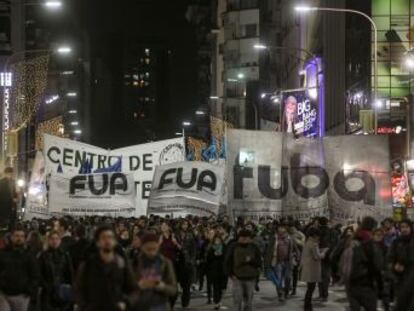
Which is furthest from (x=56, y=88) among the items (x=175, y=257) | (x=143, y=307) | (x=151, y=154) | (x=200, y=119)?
(x=143, y=307)

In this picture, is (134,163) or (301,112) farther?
(301,112)

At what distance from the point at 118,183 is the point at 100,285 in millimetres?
15841

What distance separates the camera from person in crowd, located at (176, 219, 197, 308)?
18.5m

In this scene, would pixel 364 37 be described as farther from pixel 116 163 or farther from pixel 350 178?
pixel 350 178

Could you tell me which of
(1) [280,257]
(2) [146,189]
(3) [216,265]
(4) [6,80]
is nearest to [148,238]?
(3) [216,265]

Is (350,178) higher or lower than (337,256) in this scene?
higher

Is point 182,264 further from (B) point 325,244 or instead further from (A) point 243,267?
(B) point 325,244

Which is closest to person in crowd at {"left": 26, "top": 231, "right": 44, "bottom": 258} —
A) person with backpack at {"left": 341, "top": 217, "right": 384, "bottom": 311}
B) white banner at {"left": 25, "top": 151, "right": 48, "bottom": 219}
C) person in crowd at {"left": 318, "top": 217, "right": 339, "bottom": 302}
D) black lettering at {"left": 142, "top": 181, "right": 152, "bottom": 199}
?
person with backpack at {"left": 341, "top": 217, "right": 384, "bottom": 311}

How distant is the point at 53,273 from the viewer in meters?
12.9

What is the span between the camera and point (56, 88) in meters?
136

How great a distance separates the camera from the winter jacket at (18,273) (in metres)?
11.6

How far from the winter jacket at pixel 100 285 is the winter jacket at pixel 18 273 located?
3.01 m

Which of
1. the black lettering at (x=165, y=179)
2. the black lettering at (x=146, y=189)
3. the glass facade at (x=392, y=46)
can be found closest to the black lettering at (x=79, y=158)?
the black lettering at (x=146, y=189)

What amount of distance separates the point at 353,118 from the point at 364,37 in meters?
4.51
